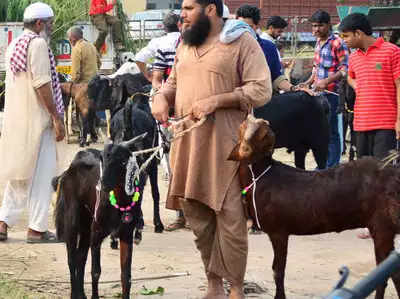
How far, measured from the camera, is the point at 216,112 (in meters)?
5.30

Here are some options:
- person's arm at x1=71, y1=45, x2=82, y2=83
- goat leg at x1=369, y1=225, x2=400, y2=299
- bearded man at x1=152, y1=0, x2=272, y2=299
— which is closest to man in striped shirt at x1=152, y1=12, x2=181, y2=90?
bearded man at x1=152, y1=0, x2=272, y2=299

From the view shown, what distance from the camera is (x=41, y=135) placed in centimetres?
784

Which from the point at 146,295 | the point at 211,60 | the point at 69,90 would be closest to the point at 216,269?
the point at 146,295

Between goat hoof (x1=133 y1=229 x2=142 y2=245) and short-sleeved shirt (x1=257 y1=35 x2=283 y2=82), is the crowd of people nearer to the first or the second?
short-sleeved shirt (x1=257 y1=35 x2=283 y2=82)

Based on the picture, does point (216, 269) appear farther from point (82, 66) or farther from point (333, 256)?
point (82, 66)

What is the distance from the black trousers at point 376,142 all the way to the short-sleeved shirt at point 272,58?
37.5 inches

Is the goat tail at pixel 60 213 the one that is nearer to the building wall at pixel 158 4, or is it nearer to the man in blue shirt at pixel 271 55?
the man in blue shirt at pixel 271 55

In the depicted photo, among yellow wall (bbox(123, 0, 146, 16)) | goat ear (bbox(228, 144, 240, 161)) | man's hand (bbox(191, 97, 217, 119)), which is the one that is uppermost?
man's hand (bbox(191, 97, 217, 119))

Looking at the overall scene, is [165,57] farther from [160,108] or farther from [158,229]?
[160,108]

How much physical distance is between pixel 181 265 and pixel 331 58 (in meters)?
4.05

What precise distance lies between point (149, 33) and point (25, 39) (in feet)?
52.9

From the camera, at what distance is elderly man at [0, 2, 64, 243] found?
7.67 meters

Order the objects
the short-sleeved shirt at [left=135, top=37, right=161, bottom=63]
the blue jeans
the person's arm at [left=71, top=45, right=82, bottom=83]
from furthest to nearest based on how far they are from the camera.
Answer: the person's arm at [left=71, top=45, right=82, bottom=83]
the blue jeans
the short-sleeved shirt at [left=135, top=37, right=161, bottom=63]

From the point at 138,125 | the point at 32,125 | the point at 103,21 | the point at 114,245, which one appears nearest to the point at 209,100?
the point at 114,245
